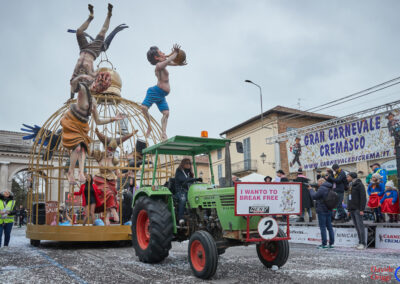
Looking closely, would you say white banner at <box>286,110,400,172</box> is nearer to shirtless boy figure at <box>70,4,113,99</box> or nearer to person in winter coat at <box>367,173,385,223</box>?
person in winter coat at <box>367,173,385,223</box>

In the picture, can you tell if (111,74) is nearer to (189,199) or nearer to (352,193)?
(189,199)

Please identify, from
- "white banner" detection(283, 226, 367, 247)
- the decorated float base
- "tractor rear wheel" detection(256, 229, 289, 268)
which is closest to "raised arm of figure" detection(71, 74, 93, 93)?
the decorated float base

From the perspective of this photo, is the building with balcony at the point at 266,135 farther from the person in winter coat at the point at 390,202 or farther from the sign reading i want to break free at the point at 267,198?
the sign reading i want to break free at the point at 267,198

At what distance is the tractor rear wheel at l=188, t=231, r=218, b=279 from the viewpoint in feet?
14.8

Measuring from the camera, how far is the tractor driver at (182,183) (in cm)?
579

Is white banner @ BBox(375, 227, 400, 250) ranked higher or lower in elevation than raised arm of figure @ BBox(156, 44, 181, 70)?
lower

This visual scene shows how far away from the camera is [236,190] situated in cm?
455

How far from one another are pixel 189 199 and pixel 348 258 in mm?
3000

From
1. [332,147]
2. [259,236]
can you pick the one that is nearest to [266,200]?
[259,236]

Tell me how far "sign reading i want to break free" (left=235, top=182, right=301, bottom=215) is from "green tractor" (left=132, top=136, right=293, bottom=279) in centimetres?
19

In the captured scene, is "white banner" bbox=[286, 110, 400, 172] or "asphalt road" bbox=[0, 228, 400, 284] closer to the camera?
"asphalt road" bbox=[0, 228, 400, 284]

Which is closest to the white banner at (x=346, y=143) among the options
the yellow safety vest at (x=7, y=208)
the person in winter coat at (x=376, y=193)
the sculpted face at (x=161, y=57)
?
the person in winter coat at (x=376, y=193)

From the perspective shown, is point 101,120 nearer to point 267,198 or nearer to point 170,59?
point 170,59

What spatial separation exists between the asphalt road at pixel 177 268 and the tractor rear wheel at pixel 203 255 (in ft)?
0.42
